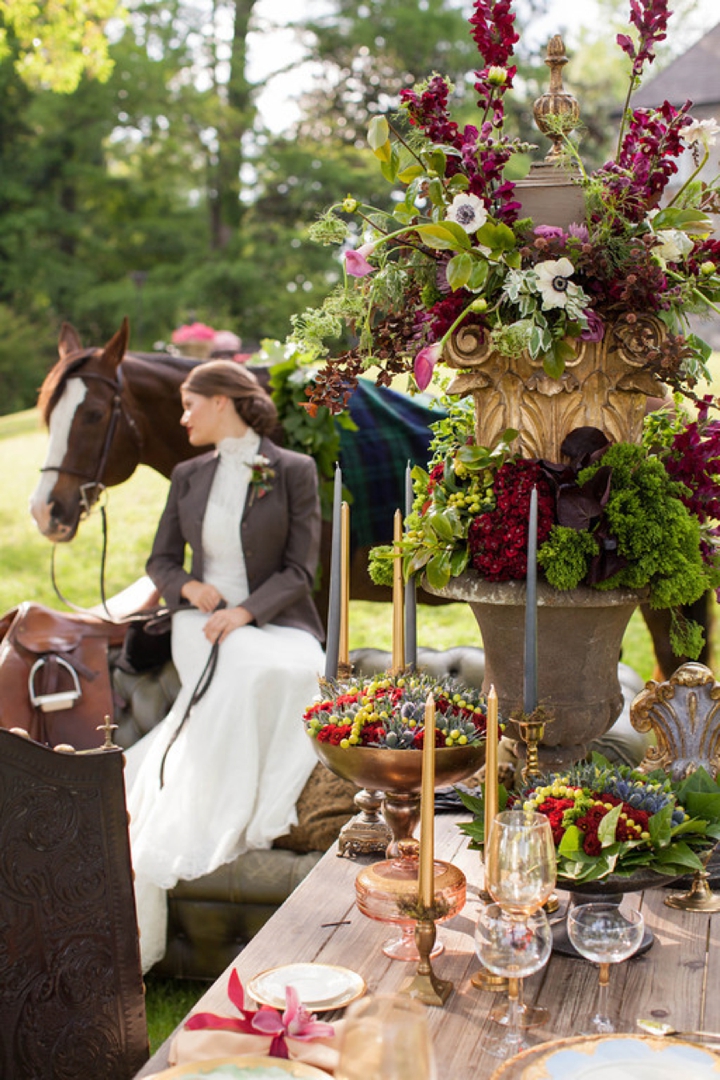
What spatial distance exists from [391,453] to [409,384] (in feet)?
9.31

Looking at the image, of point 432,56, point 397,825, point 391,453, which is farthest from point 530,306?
point 432,56

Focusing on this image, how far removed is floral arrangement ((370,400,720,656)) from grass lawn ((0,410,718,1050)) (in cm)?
537

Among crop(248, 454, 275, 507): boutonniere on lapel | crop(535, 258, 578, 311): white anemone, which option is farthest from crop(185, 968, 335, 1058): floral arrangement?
crop(248, 454, 275, 507): boutonniere on lapel

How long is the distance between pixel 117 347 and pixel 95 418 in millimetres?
294

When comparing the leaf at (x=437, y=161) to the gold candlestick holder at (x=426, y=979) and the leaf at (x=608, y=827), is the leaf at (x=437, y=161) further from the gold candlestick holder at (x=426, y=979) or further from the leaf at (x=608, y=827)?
the gold candlestick holder at (x=426, y=979)

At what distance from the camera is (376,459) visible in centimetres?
519

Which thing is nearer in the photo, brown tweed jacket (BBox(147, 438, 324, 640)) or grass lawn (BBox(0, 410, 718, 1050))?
brown tweed jacket (BBox(147, 438, 324, 640))

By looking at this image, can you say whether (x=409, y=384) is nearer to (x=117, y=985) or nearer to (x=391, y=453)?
(x=117, y=985)

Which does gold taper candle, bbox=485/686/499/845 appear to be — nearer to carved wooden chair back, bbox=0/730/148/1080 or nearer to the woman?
carved wooden chair back, bbox=0/730/148/1080

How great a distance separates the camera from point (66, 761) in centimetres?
215

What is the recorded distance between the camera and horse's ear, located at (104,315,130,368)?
15.5 ft

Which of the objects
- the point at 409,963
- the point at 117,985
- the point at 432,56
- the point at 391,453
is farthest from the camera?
the point at 432,56

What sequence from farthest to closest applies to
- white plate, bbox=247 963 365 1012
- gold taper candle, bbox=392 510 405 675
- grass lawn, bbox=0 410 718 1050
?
grass lawn, bbox=0 410 718 1050 < gold taper candle, bbox=392 510 405 675 < white plate, bbox=247 963 365 1012

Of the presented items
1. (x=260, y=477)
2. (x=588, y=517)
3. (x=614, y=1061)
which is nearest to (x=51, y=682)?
(x=260, y=477)
